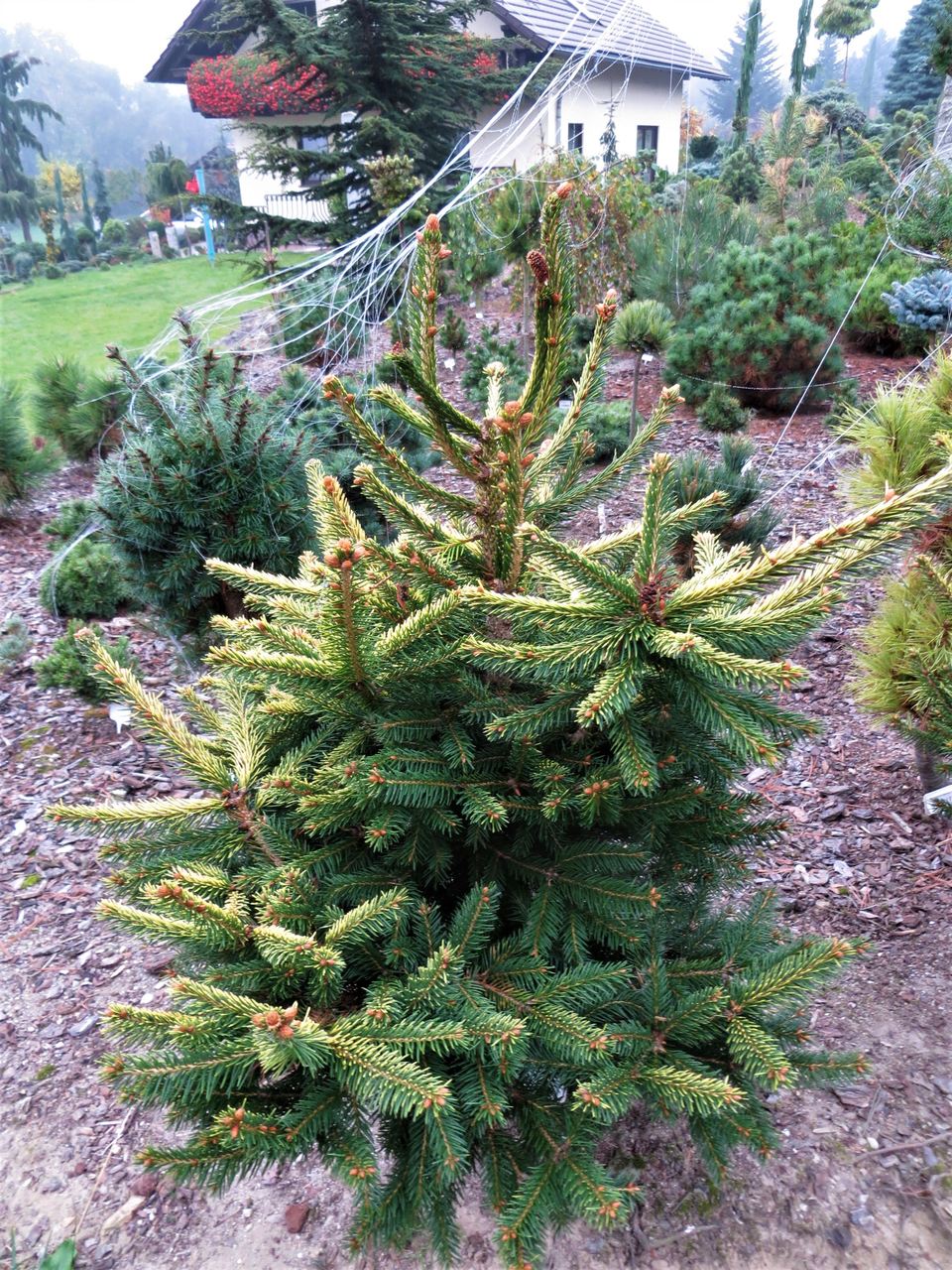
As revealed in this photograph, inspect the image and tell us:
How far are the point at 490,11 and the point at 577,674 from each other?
9096 mm

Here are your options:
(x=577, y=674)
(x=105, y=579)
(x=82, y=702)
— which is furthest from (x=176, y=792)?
(x=577, y=674)

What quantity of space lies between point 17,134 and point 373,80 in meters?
3.39

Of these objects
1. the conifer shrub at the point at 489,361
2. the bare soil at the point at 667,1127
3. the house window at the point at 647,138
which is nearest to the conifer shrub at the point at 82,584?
the bare soil at the point at 667,1127

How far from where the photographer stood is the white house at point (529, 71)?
5.61m

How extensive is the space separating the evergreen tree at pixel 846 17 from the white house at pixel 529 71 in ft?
6.48

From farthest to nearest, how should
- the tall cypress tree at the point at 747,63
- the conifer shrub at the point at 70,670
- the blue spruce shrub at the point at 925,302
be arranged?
the tall cypress tree at the point at 747,63 < the blue spruce shrub at the point at 925,302 < the conifer shrub at the point at 70,670

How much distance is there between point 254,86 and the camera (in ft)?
25.0

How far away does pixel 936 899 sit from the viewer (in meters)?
2.61

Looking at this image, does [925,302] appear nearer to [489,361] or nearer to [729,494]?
[729,494]

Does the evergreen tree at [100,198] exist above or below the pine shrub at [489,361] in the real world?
above

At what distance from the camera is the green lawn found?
7.30 meters

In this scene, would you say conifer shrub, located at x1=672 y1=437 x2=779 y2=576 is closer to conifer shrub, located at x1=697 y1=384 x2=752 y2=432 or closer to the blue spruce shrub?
the blue spruce shrub

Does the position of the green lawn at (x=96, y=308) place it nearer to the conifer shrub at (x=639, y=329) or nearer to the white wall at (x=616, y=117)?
the white wall at (x=616, y=117)

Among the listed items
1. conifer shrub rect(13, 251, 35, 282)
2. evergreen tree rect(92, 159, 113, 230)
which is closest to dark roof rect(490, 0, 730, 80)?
evergreen tree rect(92, 159, 113, 230)
